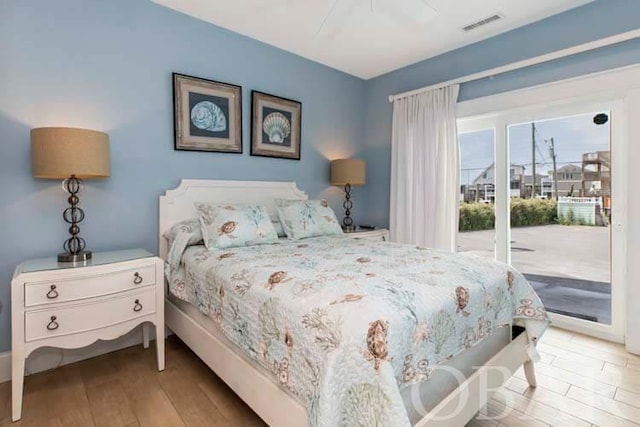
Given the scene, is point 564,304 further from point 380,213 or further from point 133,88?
point 133,88

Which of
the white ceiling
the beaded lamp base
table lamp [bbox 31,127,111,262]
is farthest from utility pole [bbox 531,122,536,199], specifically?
the beaded lamp base

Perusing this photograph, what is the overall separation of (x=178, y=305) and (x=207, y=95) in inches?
67.5

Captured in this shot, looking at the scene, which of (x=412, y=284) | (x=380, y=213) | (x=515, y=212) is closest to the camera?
(x=412, y=284)

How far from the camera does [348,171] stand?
140 inches

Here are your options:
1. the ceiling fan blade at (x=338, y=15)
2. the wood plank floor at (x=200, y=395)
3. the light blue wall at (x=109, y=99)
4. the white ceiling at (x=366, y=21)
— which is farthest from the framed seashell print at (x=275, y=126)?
the wood plank floor at (x=200, y=395)

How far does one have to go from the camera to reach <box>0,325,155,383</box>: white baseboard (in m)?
2.02

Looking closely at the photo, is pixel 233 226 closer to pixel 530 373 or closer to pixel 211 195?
pixel 211 195

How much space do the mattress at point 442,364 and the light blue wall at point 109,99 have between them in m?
1.04

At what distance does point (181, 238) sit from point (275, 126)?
1.49 metres

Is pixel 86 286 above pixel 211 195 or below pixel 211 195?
below

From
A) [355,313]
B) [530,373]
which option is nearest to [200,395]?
[355,313]

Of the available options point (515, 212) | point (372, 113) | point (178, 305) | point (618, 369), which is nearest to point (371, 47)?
point (372, 113)

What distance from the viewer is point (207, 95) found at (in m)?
2.80

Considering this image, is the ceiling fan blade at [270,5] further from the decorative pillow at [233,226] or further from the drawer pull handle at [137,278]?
the drawer pull handle at [137,278]
